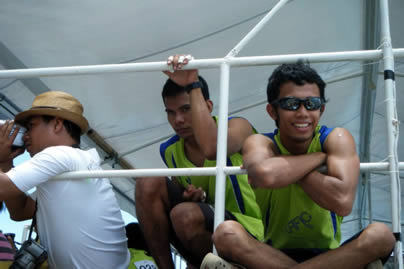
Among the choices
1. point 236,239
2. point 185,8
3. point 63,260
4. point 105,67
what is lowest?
point 63,260

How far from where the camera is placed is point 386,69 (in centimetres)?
197

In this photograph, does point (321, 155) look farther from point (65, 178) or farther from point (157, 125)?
point (157, 125)

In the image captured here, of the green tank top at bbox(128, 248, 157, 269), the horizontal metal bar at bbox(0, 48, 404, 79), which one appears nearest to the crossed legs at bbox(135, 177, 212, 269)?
the green tank top at bbox(128, 248, 157, 269)

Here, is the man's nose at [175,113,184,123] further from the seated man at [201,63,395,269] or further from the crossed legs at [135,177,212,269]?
the seated man at [201,63,395,269]

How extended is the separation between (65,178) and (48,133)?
16.3 inches

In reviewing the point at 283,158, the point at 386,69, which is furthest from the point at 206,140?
the point at 386,69

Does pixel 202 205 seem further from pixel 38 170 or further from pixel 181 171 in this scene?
pixel 38 170

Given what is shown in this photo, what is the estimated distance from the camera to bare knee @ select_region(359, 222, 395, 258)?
1.74 meters

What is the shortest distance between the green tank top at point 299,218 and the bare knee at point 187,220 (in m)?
0.26

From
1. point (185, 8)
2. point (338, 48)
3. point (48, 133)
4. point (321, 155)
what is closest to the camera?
point (321, 155)

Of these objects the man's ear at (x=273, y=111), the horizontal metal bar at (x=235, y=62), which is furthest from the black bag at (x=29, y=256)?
the man's ear at (x=273, y=111)

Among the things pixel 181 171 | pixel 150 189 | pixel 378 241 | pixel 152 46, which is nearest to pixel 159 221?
pixel 150 189

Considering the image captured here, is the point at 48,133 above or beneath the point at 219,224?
above

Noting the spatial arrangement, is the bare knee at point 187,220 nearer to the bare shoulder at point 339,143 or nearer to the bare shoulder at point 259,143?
the bare shoulder at point 259,143
